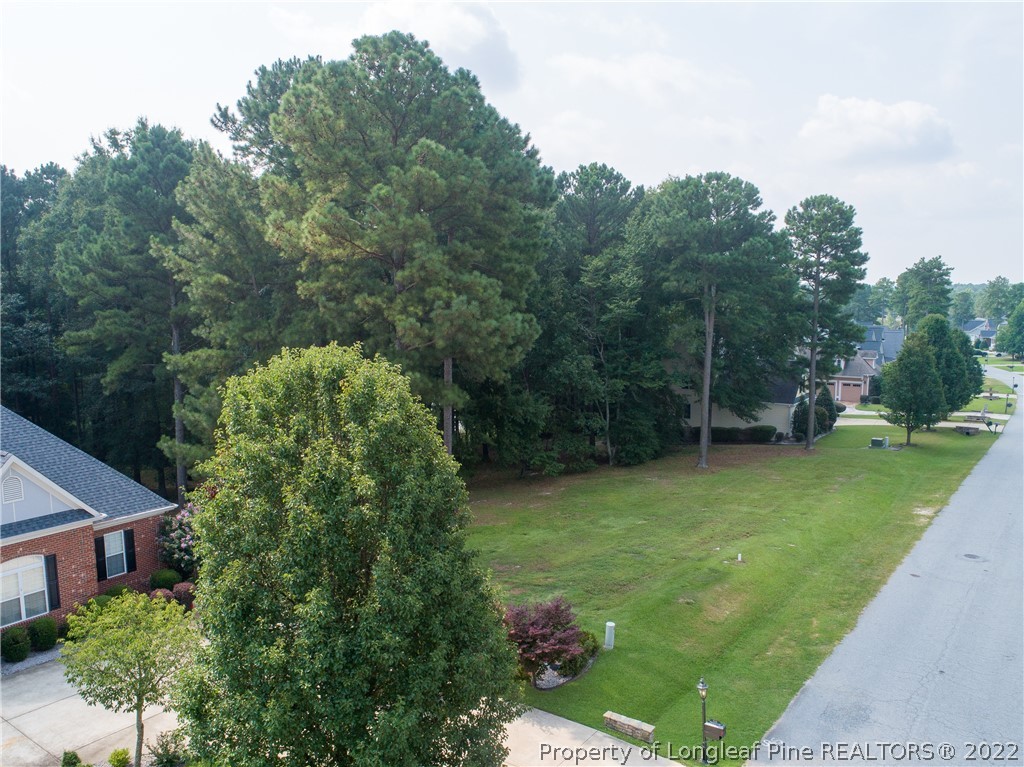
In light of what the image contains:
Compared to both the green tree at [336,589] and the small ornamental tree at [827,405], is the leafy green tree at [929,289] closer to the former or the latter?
the small ornamental tree at [827,405]

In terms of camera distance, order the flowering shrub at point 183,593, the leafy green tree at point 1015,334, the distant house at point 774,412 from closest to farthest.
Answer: the flowering shrub at point 183,593 < the distant house at point 774,412 < the leafy green tree at point 1015,334

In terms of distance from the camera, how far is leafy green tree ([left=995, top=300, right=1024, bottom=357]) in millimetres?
92938

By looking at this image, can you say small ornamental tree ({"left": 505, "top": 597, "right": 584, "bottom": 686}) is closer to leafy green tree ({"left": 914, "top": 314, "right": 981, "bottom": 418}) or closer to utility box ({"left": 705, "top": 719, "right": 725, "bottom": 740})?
utility box ({"left": 705, "top": 719, "right": 725, "bottom": 740})

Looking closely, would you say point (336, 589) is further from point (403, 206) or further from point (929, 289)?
point (929, 289)

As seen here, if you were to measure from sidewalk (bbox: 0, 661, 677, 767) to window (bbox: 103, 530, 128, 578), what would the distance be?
4.42 m

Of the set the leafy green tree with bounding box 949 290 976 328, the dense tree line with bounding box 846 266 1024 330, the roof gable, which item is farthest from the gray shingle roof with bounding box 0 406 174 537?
the leafy green tree with bounding box 949 290 976 328

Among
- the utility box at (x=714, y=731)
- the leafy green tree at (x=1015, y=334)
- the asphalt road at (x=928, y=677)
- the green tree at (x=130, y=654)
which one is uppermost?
the leafy green tree at (x=1015, y=334)

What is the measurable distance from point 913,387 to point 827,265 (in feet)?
27.8

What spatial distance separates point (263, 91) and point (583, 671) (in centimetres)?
2441

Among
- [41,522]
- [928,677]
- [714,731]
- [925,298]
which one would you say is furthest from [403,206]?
[925,298]

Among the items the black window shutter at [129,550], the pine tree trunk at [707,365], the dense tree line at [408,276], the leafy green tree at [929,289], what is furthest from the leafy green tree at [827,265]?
the leafy green tree at [929,289]

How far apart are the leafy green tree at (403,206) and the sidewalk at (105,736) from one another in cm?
1166

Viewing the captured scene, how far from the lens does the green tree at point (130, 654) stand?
9.05 meters

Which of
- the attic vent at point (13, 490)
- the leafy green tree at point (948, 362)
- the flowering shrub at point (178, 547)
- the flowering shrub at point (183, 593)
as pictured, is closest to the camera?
the attic vent at point (13, 490)
